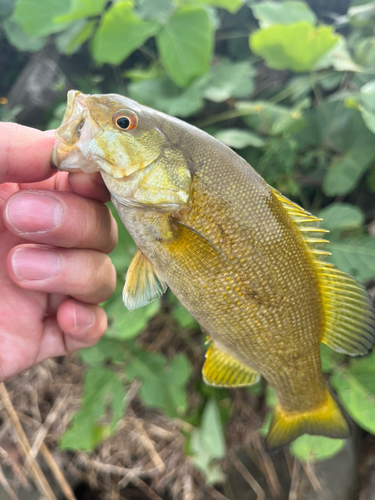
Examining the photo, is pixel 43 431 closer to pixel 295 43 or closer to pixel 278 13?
pixel 295 43

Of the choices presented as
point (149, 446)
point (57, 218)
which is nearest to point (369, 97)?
point (57, 218)

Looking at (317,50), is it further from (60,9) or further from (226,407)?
(226,407)

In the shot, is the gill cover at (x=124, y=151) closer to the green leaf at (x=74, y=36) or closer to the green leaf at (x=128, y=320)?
the green leaf at (x=128, y=320)

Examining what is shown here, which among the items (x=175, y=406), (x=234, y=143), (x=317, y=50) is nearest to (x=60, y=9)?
(x=234, y=143)

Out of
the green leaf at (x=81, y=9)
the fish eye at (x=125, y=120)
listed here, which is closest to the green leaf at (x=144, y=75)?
the green leaf at (x=81, y=9)

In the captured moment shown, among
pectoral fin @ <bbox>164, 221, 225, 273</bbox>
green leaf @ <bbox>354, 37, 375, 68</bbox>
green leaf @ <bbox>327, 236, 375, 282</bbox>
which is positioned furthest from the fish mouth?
green leaf @ <bbox>354, 37, 375, 68</bbox>

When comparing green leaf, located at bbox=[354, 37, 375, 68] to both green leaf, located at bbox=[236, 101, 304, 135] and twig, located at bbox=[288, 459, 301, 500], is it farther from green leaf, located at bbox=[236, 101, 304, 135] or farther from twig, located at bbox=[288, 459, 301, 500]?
twig, located at bbox=[288, 459, 301, 500]
